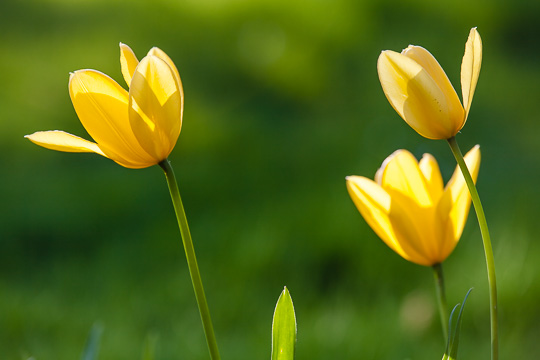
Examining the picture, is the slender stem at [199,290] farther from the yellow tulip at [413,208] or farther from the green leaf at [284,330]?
the yellow tulip at [413,208]

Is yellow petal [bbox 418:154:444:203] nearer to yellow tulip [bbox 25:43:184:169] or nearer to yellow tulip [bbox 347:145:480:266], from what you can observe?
yellow tulip [bbox 347:145:480:266]

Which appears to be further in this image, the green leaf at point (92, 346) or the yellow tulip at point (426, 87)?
the green leaf at point (92, 346)

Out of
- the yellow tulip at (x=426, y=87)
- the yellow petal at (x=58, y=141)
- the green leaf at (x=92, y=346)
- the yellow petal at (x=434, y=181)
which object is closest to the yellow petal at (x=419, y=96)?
the yellow tulip at (x=426, y=87)

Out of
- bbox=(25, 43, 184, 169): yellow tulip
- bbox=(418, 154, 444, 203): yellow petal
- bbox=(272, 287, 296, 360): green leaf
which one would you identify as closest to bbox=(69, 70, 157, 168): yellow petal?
bbox=(25, 43, 184, 169): yellow tulip

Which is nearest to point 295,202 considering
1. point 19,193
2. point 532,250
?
point 532,250

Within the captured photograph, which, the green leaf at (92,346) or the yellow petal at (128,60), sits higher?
the yellow petal at (128,60)

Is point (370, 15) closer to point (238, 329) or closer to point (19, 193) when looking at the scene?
point (19, 193)

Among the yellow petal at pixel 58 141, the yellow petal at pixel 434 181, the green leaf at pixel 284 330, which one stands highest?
the yellow petal at pixel 58 141
